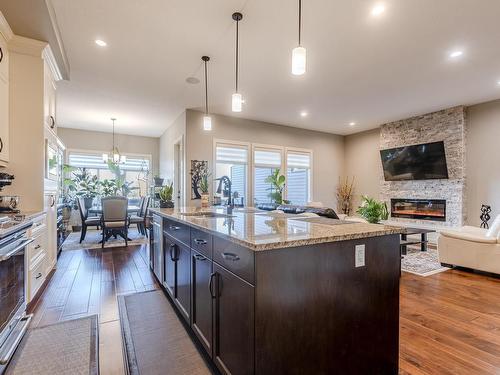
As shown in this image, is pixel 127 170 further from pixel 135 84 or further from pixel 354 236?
pixel 354 236

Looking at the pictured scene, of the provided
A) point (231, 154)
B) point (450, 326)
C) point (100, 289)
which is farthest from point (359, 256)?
point (231, 154)

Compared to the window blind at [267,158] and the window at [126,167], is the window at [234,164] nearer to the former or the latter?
the window blind at [267,158]

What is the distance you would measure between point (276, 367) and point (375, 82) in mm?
4668

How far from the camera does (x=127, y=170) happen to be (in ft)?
28.3

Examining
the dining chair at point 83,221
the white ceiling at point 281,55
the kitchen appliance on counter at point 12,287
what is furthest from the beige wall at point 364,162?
the kitchen appliance on counter at point 12,287

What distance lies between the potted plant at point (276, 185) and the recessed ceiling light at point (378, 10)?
14.7ft

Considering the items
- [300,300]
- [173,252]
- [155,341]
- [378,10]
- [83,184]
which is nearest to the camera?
[300,300]

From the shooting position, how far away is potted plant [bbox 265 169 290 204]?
23.0ft

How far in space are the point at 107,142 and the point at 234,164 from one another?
14.5 feet

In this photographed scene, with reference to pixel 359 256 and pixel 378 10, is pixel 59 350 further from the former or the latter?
pixel 378 10

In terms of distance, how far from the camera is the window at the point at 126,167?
7930 mm

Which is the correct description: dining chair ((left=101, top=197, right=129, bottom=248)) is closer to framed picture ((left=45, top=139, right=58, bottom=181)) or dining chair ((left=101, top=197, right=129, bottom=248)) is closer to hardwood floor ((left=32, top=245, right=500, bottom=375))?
hardwood floor ((left=32, top=245, right=500, bottom=375))

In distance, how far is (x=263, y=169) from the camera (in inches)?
283

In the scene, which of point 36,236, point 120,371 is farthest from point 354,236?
point 36,236
